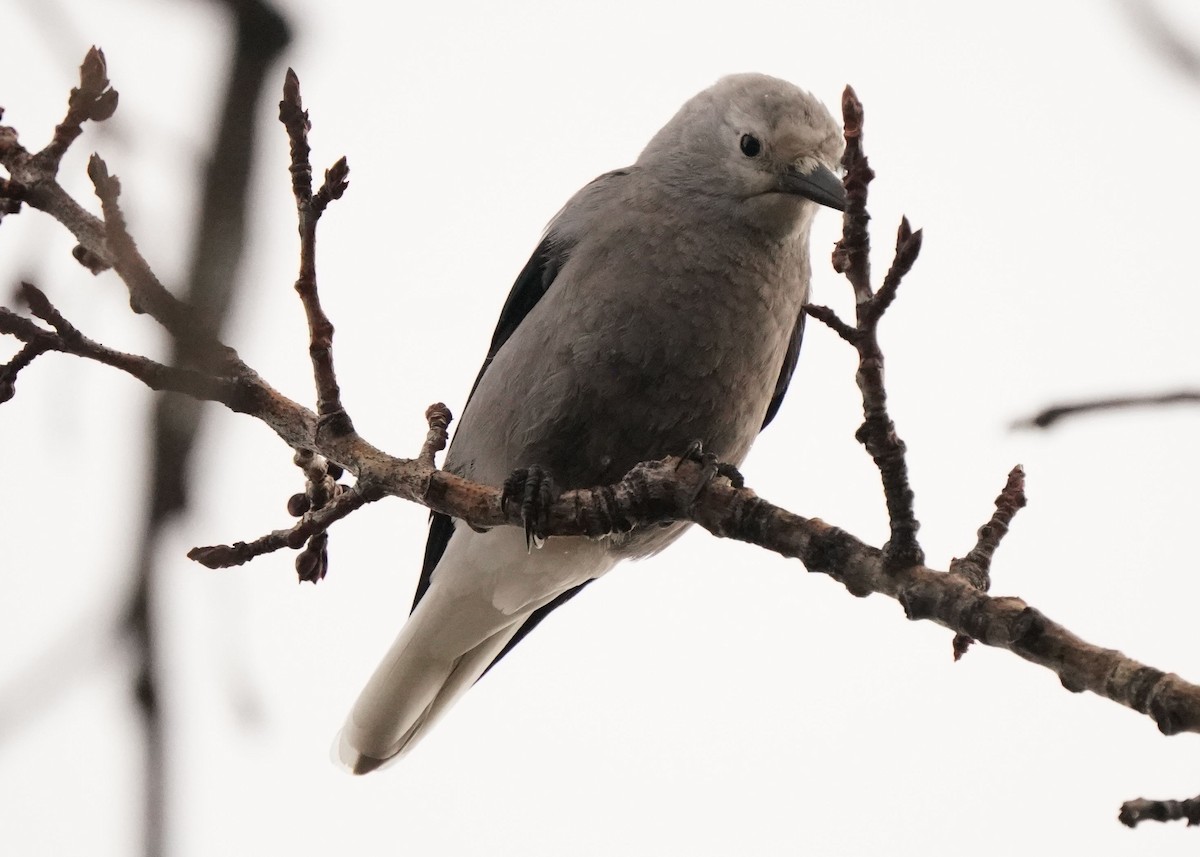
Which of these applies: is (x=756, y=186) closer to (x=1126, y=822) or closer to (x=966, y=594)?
(x=966, y=594)

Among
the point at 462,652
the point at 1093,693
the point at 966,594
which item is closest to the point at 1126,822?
the point at 1093,693

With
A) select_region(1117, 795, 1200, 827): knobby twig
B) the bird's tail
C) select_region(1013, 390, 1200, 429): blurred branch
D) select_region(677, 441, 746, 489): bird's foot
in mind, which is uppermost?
the bird's tail

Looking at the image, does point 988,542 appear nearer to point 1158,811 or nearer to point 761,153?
point 1158,811

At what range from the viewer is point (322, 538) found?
2959mm

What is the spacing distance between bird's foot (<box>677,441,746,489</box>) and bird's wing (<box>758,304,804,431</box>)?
63.4 inches

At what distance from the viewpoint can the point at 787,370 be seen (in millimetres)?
4773

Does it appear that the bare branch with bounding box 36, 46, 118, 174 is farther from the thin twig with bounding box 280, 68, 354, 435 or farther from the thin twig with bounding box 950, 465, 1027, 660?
the thin twig with bounding box 950, 465, 1027, 660

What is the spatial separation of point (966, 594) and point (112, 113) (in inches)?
71.2

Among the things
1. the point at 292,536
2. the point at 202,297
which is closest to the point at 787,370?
the point at 292,536

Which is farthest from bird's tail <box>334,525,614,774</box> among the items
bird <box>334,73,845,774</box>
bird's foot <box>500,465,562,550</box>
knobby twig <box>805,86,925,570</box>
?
knobby twig <box>805,86,925,570</box>

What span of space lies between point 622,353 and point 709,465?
1106 millimetres

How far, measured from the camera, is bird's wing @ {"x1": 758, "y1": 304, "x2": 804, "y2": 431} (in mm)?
4637

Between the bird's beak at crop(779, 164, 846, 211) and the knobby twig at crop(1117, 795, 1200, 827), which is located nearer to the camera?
the knobby twig at crop(1117, 795, 1200, 827)

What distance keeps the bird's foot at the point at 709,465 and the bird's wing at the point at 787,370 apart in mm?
1609
